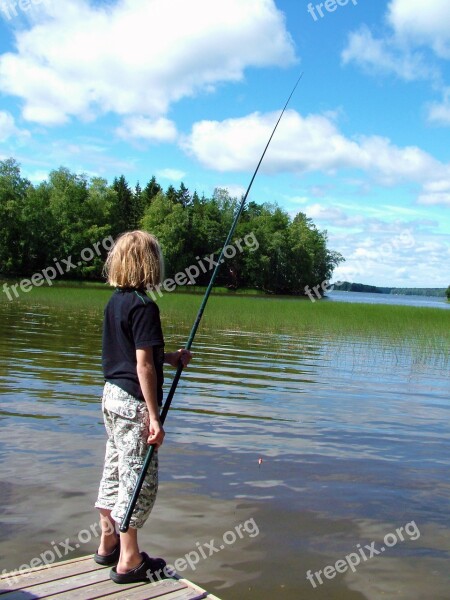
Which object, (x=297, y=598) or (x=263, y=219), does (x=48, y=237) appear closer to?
(x=263, y=219)

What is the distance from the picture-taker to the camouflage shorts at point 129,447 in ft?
11.4

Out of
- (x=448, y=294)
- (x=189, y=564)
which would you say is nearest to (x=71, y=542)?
(x=189, y=564)

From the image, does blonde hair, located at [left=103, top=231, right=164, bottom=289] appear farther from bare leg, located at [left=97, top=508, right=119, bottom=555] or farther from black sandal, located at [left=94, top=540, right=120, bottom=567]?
black sandal, located at [left=94, top=540, right=120, bottom=567]

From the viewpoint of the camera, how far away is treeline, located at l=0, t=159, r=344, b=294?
233 ft

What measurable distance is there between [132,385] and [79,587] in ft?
3.65

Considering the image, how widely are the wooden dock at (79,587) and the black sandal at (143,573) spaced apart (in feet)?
0.11

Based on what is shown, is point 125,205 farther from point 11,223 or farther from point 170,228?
point 11,223

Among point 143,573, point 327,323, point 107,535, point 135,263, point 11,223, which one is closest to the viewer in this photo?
point 143,573

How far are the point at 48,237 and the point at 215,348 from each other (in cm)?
6236

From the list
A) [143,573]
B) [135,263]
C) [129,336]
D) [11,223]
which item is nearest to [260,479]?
[143,573]

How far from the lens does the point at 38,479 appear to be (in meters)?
5.40

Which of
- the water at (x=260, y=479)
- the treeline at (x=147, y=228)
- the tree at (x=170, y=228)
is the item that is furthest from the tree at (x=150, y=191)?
the water at (x=260, y=479)

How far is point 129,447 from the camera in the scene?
138 inches

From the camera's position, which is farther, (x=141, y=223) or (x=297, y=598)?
(x=141, y=223)
